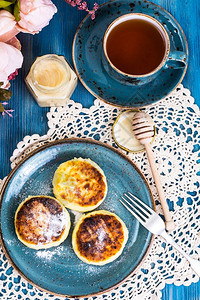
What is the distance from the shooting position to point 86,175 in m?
1.11

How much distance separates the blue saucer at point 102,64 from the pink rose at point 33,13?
0.26 metres

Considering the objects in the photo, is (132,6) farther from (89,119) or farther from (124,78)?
(89,119)

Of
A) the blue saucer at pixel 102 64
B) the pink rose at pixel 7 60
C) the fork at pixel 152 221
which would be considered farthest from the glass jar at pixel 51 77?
the fork at pixel 152 221

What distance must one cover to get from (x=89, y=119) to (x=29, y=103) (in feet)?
0.62

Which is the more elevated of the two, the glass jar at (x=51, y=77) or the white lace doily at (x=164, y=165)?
the glass jar at (x=51, y=77)

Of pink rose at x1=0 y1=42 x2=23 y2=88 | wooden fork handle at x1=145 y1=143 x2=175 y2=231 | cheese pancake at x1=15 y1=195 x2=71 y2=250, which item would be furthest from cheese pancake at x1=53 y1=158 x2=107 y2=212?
pink rose at x1=0 y1=42 x2=23 y2=88

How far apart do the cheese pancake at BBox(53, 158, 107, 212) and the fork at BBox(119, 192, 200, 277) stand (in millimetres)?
104

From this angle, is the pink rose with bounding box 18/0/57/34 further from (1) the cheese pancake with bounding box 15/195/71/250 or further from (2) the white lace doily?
(1) the cheese pancake with bounding box 15/195/71/250

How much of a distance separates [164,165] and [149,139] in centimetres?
11

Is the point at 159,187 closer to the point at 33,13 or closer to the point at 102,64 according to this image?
the point at 102,64

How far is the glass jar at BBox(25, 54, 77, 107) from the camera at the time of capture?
1.11m

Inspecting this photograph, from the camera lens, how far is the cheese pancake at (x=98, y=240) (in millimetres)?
1104

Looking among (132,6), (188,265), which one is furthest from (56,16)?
(188,265)

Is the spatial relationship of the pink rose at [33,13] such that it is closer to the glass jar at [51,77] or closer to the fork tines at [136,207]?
the glass jar at [51,77]
